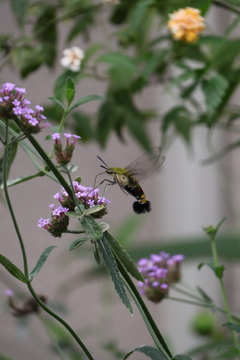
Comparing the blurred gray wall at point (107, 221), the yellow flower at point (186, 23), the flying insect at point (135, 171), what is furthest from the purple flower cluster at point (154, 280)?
the blurred gray wall at point (107, 221)

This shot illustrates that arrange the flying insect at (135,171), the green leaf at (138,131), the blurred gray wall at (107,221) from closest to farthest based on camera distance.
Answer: the flying insect at (135,171) → the green leaf at (138,131) → the blurred gray wall at (107,221)

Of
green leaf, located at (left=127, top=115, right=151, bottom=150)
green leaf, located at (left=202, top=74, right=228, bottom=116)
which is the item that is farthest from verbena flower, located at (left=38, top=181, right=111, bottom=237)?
green leaf, located at (left=127, top=115, right=151, bottom=150)

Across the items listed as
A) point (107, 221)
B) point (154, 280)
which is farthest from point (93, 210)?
point (107, 221)

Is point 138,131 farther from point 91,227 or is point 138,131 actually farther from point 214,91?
point 91,227

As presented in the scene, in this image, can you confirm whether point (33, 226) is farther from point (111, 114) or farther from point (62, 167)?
point (62, 167)

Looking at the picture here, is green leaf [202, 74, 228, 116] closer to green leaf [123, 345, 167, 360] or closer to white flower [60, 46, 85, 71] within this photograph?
white flower [60, 46, 85, 71]

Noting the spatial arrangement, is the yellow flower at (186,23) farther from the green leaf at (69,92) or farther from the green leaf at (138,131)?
the green leaf at (69,92)
